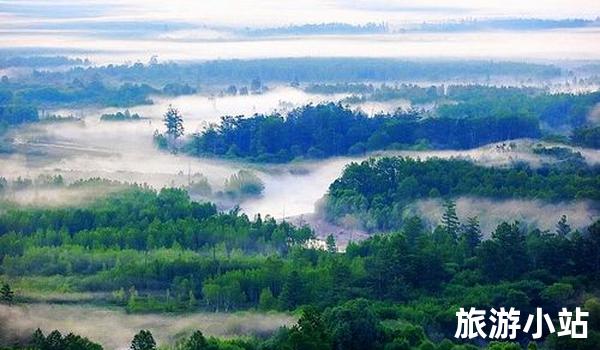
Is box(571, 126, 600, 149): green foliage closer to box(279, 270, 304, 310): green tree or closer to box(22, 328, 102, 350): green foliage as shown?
box(279, 270, 304, 310): green tree

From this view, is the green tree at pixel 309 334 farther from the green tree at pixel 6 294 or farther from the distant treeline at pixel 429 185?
the distant treeline at pixel 429 185

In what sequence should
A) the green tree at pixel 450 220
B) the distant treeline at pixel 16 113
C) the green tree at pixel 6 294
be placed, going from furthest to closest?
1. the distant treeline at pixel 16 113
2. the green tree at pixel 450 220
3. the green tree at pixel 6 294

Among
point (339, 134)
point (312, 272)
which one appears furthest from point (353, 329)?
Result: point (339, 134)

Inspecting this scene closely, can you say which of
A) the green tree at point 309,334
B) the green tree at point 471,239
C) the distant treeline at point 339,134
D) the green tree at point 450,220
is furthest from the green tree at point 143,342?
the distant treeline at point 339,134

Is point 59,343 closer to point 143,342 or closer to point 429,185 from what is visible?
point 143,342

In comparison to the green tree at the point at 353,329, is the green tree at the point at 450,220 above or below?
above

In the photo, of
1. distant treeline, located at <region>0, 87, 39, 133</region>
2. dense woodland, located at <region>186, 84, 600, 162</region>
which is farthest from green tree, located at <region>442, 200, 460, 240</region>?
distant treeline, located at <region>0, 87, 39, 133</region>
